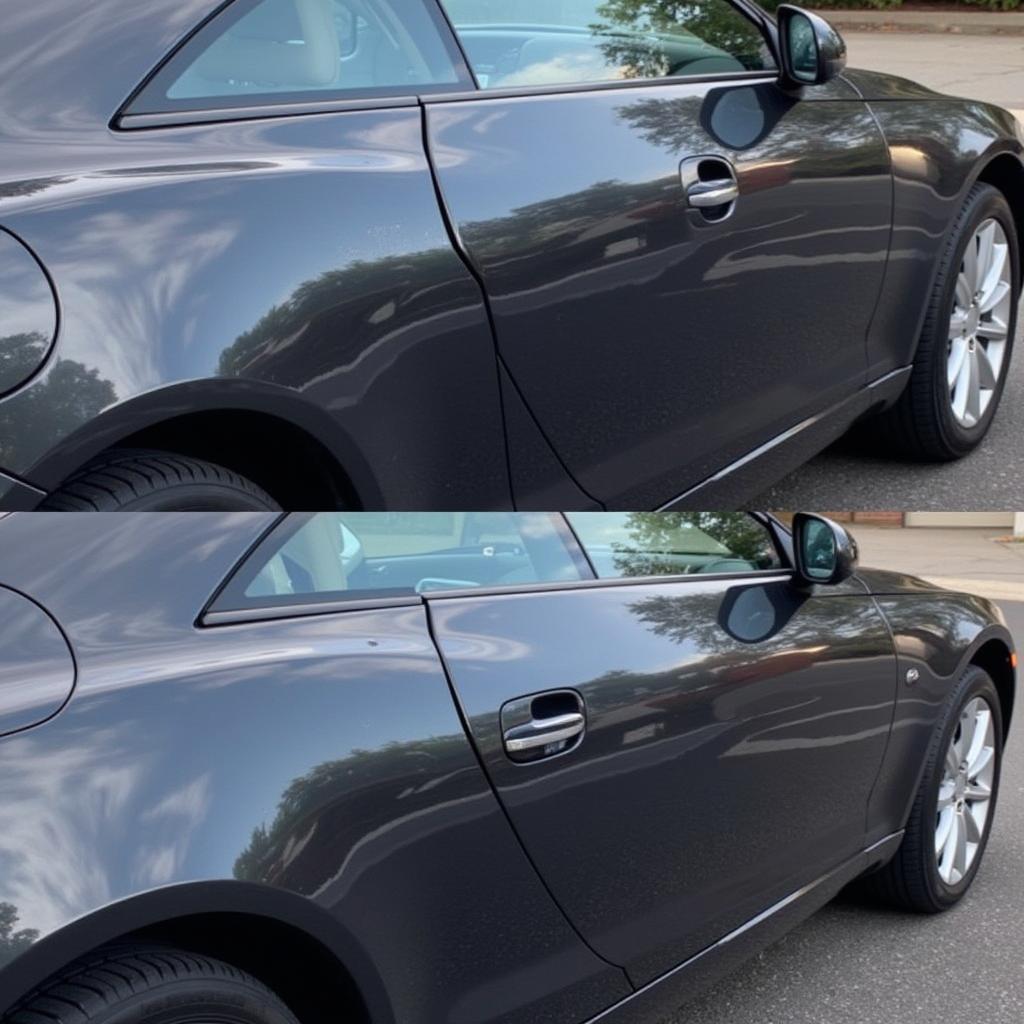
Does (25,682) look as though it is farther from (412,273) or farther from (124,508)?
(412,273)

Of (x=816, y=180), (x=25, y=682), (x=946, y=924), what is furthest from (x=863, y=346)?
(x=25, y=682)

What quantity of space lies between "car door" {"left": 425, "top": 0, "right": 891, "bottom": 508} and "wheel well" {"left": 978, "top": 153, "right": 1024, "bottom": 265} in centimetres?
84

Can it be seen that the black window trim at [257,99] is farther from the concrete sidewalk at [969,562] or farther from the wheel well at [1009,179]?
the concrete sidewalk at [969,562]

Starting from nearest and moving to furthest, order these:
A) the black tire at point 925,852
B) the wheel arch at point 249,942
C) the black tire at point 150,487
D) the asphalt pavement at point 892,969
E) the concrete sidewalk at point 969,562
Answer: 1. the wheel arch at point 249,942
2. the black tire at point 150,487
3. the asphalt pavement at point 892,969
4. the black tire at point 925,852
5. the concrete sidewalk at point 969,562

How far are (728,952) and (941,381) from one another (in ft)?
6.90

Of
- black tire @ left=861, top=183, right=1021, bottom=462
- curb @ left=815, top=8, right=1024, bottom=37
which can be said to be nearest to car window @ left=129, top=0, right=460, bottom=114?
black tire @ left=861, top=183, right=1021, bottom=462

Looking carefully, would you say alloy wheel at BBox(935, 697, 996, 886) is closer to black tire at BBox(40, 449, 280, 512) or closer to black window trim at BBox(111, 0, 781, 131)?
black window trim at BBox(111, 0, 781, 131)

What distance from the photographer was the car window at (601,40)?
10.0 ft

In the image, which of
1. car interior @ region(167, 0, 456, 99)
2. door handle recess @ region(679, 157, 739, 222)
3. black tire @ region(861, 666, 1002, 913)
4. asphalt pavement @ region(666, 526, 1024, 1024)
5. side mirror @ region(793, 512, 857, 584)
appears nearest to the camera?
car interior @ region(167, 0, 456, 99)

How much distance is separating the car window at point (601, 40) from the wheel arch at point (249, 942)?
1597 millimetres

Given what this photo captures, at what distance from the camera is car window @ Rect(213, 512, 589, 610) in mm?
2219

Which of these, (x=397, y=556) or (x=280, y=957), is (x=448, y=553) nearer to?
(x=397, y=556)

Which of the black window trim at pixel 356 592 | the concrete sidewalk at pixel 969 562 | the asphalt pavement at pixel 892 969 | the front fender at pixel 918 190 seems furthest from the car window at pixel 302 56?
the concrete sidewalk at pixel 969 562

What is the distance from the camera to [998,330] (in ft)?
16.3
